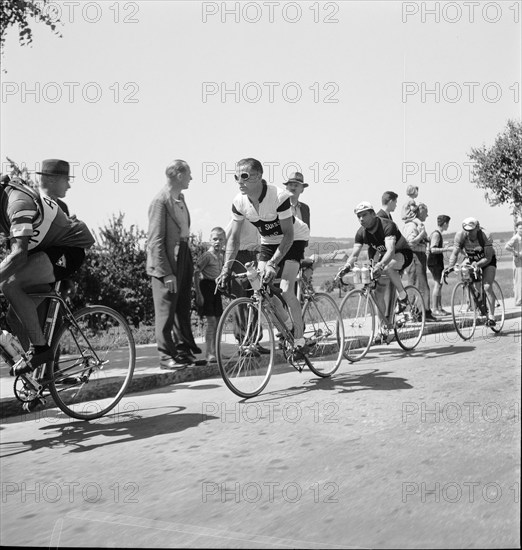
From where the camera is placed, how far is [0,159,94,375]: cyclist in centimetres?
562

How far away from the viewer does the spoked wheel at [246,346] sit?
7.07 metres

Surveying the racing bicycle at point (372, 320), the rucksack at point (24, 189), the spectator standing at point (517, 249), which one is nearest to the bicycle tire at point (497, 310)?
the racing bicycle at point (372, 320)

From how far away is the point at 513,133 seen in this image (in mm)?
50969

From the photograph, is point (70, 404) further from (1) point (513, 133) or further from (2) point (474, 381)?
(1) point (513, 133)

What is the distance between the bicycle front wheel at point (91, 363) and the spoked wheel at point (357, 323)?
9.22ft

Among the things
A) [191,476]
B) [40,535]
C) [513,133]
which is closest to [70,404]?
[191,476]

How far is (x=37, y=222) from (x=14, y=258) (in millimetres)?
342

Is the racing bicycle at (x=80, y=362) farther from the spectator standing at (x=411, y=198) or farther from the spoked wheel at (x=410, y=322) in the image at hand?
the spectator standing at (x=411, y=198)

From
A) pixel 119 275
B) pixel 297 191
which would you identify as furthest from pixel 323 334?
pixel 119 275

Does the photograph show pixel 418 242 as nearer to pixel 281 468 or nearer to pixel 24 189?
pixel 24 189

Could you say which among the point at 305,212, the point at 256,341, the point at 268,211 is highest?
the point at 305,212

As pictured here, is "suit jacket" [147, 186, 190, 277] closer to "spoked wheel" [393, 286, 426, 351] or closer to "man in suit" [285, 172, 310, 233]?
"man in suit" [285, 172, 310, 233]

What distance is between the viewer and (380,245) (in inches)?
403

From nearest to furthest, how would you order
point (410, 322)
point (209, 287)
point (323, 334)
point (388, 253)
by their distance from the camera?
point (323, 334) → point (209, 287) → point (388, 253) → point (410, 322)
